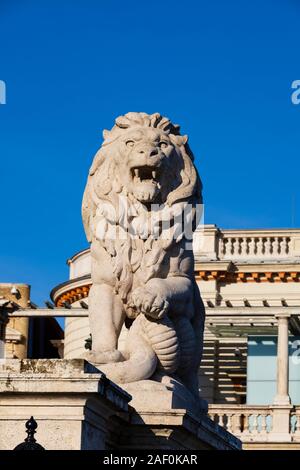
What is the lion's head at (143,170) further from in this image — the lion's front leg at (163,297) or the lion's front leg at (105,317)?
the lion's front leg at (163,297)

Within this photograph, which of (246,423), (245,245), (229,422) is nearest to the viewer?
(229,422)

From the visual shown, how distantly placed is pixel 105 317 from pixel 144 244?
1.83ft

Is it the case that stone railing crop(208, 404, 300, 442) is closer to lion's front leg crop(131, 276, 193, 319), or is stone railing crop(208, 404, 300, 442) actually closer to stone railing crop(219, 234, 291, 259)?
stone railing crop(219, 234, 291, 259)

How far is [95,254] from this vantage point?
474 inches

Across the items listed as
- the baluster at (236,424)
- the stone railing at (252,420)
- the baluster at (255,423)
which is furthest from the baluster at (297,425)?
the baluster at (236,424)

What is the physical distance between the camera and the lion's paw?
11602 millimetres

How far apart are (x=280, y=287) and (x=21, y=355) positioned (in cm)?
788

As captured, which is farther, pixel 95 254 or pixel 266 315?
pixel 266 315

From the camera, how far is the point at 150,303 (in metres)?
11.6

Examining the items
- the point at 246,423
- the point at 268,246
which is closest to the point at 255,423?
the point at 246,423

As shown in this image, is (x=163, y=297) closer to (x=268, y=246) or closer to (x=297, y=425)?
(x=297, y=425)
